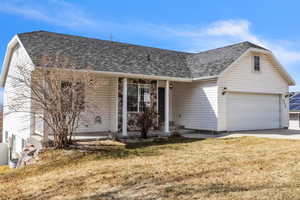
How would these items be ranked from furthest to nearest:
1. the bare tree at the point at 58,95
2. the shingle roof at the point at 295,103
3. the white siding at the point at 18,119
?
the shingle roof at the point at 295,103, the white siding at the point at 18,119, the bare tree at the point at 58,95

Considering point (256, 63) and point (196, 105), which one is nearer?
point (196, 105)

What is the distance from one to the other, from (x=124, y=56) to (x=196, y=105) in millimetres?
4604

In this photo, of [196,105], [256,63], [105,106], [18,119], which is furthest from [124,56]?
[256,63]

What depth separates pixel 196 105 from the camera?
1366 cm

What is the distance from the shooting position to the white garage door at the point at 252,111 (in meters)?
13.5

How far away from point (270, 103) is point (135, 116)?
8.45m

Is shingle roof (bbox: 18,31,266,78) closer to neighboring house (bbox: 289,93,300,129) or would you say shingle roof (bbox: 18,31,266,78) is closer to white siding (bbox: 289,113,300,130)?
neighboring house (bbox: 289,93,300,129)

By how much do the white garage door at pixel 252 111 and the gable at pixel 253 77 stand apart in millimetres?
461

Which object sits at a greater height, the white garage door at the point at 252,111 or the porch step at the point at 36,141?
the white garage door at the point at 252,111

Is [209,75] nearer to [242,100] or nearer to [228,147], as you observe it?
[242,100]

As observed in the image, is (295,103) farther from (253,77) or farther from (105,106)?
(105,106)

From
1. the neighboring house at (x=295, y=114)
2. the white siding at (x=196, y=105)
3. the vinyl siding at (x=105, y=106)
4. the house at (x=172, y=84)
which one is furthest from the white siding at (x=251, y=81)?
the vinyl siding at (x=105, y=106)

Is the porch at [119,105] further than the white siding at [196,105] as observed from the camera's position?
No

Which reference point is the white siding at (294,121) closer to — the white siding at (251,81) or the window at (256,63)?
the white siding at (251,81)
